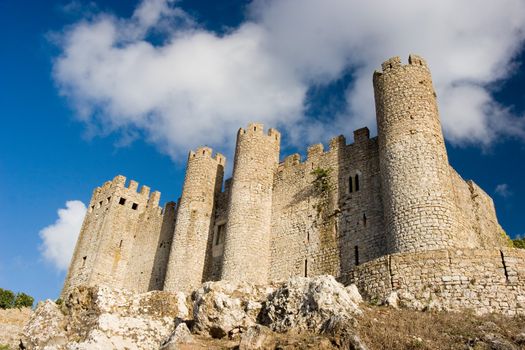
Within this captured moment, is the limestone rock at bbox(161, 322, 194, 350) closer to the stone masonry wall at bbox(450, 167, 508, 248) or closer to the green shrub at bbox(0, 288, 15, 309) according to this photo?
the stone masonry wall at bbox(450, 167, 508, 248)

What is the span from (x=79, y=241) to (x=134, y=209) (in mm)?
4263

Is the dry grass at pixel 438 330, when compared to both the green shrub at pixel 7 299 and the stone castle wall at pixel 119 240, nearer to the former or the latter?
the stone castle wall at pixel 119 240

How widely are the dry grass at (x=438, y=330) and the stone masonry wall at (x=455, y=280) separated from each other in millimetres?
674

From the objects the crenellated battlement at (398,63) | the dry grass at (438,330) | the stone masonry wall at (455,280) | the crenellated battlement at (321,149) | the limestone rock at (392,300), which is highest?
the crenellated battlement at (398,63)

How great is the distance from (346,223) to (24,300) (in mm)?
23057

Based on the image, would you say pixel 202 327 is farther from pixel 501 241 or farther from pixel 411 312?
pixel 501 241

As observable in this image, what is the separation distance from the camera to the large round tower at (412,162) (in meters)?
16.8

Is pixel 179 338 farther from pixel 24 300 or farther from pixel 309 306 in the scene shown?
pixel 24 300

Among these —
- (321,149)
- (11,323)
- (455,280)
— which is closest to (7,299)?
(11,323)

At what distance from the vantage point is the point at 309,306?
455 inches

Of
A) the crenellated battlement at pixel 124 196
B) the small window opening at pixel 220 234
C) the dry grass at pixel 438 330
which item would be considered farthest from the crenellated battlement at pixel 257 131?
the dry grass at pixel 438 330

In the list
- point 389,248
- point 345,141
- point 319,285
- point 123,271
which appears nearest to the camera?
point 319,285

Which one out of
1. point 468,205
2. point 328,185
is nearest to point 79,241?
point 328,185

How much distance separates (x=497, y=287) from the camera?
12.5 m
